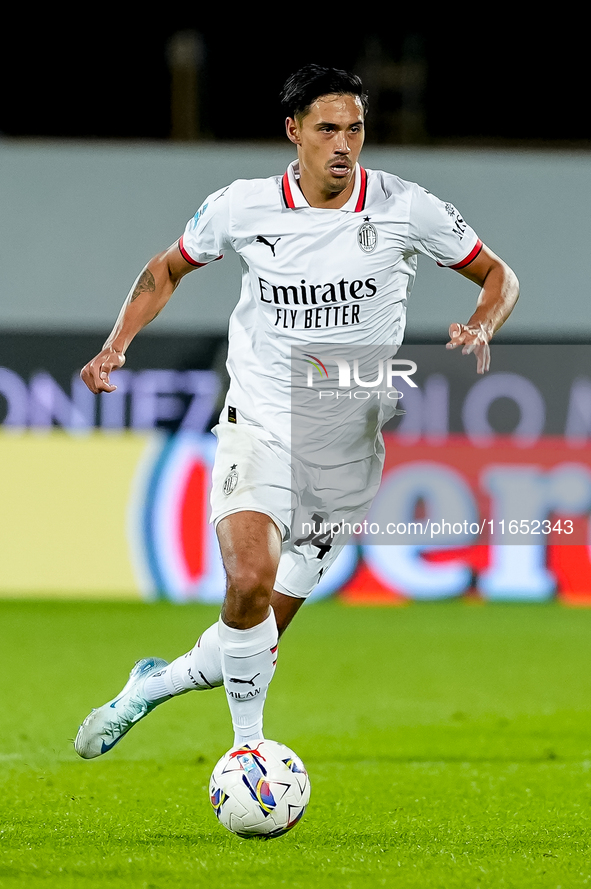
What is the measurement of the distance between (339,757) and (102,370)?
2.24 meters

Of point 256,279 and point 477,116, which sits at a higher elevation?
point 256,279

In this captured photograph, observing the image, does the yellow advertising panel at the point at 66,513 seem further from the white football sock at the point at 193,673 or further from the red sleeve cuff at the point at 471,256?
the red sleeve cuff at the point at 471,256

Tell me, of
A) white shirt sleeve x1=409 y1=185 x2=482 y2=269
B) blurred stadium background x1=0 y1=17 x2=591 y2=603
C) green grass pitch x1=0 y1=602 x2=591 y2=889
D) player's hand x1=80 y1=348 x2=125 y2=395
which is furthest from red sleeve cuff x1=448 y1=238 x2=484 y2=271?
blurred stadium background x1=0 y1=17 x2=591 y2=603

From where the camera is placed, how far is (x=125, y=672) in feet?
23.2

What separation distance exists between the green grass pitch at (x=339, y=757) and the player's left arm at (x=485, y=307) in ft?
4.78

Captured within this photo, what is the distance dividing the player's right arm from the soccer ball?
→ 1.18 meters

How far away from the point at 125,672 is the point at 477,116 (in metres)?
7.49

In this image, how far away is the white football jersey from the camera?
384 cm

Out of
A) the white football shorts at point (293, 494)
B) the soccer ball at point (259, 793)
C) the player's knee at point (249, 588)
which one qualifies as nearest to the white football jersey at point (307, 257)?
the white football shorts at point (293, 494)

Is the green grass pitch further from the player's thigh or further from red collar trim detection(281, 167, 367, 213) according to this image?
red collar trim detection(281, 167, 367, 213)

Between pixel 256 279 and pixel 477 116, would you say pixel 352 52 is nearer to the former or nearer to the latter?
pixel 477 116

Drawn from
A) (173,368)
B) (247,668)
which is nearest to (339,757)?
(247,668)

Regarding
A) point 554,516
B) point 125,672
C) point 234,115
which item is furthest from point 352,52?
point 125,672

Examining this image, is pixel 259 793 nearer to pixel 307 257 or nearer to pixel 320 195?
pixel 307 257
